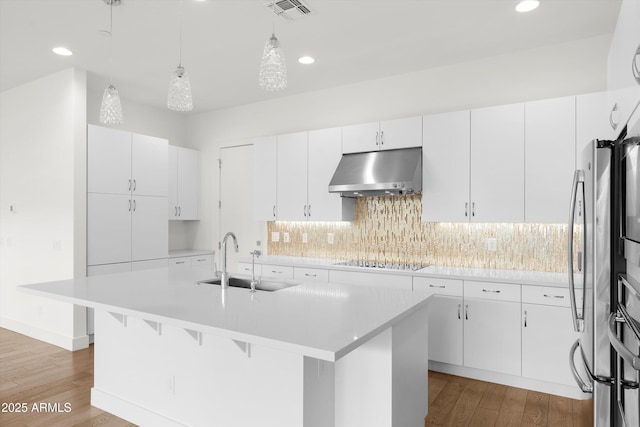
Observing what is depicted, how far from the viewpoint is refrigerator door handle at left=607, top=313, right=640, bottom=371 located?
1092mm

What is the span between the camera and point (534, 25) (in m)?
3.20

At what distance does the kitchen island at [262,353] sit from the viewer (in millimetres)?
1850

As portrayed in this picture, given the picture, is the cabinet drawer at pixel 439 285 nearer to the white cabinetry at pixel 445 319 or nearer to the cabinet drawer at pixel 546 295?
the white cabinetry at pixel 445 319

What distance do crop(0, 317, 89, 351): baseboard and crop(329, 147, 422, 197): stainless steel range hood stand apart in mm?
3096

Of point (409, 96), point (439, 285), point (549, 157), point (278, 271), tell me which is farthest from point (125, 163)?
point (549, 157)

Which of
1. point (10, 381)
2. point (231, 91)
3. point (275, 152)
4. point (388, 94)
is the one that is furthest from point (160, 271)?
point (388, 94)

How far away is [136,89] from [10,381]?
332cm

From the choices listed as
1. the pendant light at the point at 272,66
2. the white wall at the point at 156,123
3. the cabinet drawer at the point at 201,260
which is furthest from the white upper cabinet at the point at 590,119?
the white wall at the point at 156,123

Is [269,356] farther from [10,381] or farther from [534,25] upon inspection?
[534,25]

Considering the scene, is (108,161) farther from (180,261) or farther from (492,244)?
(492,244)

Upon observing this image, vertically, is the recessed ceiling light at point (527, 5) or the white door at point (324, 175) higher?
the recessed ceiling light at point (527, 5)

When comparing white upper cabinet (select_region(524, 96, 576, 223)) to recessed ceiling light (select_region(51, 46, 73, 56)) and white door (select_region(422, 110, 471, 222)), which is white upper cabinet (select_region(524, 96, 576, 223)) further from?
recessed ceiling light (select_region(51, 46, 73, 56))

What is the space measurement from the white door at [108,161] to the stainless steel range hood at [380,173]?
2.50 m

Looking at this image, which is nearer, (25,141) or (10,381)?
(10,381)
